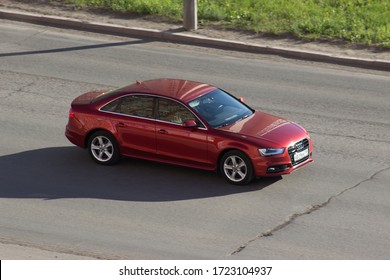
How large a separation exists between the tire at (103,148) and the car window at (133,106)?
0.45 metres

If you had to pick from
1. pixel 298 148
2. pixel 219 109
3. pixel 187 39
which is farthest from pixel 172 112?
pixel 187 39

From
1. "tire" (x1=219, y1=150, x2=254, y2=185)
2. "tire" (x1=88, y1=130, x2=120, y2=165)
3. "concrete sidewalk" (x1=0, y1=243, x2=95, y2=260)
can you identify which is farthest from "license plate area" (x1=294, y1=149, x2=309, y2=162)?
"concrete sidewalk" (x1=0, y1=243, x2=95, y2=260)

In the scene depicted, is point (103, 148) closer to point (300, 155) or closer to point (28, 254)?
point (300, 155)

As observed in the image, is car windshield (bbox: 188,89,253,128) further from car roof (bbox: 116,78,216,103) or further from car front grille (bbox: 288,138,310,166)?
car front grille (bbox: 288,138,310,166)

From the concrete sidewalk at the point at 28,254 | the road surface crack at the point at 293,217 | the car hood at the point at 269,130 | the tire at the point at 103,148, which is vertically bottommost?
the concrete sidewalk at the point at 28,254

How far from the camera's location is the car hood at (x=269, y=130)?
16625 mm

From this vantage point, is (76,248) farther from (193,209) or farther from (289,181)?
(289,181)

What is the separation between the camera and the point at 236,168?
54.6 ft

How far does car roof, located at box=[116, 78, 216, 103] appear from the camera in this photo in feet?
56.7

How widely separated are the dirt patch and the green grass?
11.5 inches

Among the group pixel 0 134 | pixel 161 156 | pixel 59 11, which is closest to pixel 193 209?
pixel 161 156

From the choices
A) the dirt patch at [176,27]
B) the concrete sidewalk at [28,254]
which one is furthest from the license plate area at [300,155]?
the dirt patch at [176,27]

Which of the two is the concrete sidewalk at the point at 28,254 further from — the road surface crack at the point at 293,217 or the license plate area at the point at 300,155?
the license plate area at the point at 300,155

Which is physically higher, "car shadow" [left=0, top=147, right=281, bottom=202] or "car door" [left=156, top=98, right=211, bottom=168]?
"car door" [left=156, top=98, right=211, bottom=168]
